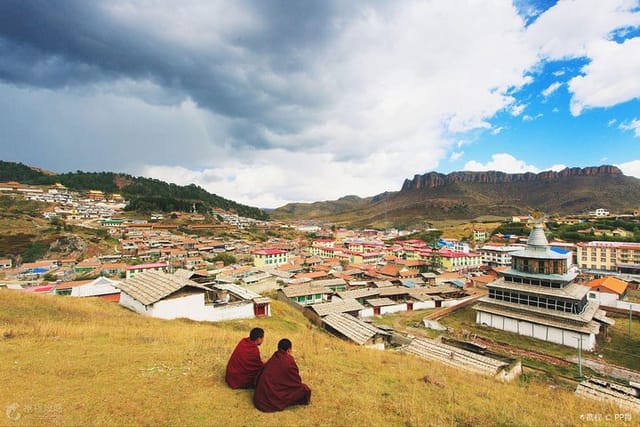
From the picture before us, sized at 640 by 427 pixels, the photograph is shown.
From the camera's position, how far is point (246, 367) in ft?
24.0

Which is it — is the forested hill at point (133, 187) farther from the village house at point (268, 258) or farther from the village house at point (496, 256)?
the village house at point (496, 256)

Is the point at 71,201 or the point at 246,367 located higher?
the point at 71,201

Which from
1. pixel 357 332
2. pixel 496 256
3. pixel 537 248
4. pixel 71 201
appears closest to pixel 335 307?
pixel 357 332

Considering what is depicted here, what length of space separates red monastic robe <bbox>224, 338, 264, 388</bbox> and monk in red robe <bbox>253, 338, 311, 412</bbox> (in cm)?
62

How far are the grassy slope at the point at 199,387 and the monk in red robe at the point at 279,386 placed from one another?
0.66 ft

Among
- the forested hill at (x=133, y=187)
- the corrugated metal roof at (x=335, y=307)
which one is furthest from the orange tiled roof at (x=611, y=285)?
the forested hill at (x=133, y=187)

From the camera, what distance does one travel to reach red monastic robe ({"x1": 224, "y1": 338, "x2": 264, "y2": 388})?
7.30 metres

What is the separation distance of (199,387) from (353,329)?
38.2 ft

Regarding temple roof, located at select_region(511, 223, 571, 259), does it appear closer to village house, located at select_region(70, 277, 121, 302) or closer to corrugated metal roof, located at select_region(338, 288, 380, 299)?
corrugated metal roof, located at select_region(338, 288, 380, 299)

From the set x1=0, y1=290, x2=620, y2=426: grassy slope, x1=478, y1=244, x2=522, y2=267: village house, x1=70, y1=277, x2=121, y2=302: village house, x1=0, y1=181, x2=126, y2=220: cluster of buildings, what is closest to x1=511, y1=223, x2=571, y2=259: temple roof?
x1=0, y1=290, x2=620, y2=426: grassy slope

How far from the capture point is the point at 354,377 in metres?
9.09

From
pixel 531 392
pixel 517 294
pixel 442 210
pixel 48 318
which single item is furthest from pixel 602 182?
pixel 48 318

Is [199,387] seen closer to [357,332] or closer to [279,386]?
[279,386]

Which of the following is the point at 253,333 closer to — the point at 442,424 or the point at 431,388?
the point at 442,424
